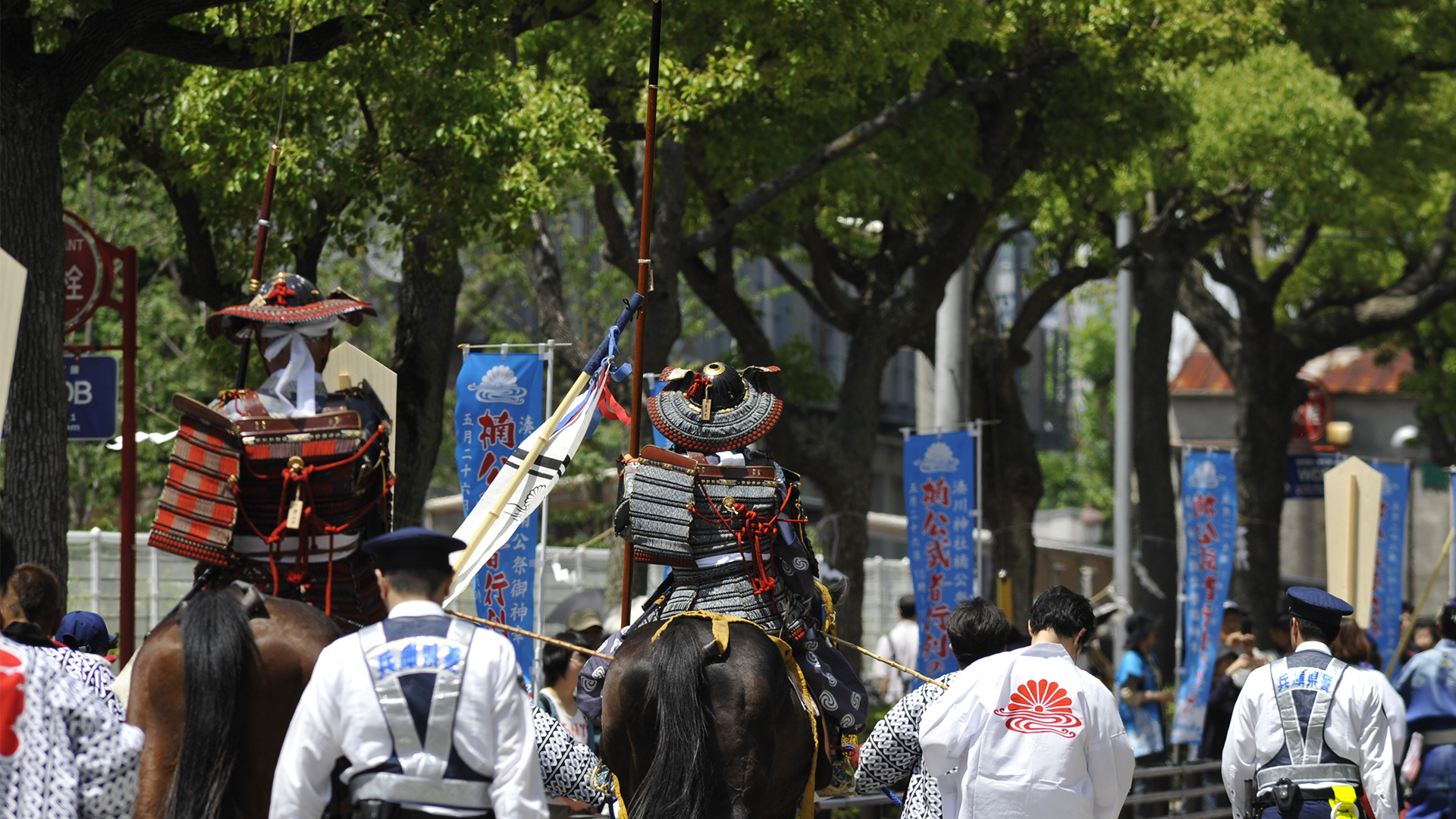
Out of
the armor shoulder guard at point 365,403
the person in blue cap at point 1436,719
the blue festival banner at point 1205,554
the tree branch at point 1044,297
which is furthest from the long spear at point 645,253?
the tree branch at point 1044,297

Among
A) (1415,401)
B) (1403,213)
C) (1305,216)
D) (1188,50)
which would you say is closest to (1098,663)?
(1188,50)

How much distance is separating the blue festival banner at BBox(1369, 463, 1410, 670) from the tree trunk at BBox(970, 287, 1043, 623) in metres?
3.78

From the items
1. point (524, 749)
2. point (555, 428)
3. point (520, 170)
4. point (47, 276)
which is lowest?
point (524, 749)

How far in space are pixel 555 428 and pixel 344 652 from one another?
286 centimetres

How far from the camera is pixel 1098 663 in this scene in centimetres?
1201

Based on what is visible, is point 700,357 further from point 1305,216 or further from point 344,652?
point 344,652

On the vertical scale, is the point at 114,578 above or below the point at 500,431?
below

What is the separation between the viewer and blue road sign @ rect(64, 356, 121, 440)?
31.7 ft

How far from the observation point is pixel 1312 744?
21.0ft

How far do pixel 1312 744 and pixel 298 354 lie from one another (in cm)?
447

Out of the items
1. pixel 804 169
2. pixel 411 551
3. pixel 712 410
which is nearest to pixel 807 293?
pixel 804 169

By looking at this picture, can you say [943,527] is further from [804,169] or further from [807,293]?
[807,293]

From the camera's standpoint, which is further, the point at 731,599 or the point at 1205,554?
the point at 1205,554

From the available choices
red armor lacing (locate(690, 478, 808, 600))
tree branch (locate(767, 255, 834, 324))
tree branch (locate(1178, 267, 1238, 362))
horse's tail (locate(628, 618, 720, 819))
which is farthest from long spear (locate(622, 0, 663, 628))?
tree branch (locate(1178, 267, 1238, 362))
